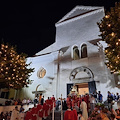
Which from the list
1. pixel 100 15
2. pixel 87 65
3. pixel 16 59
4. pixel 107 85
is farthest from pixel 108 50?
pixel 100 15

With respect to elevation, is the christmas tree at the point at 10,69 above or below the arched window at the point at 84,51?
below

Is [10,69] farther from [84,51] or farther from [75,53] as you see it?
[84,51]

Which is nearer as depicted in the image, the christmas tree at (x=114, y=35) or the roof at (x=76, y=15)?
the christmas tree at (x=114, y=35)

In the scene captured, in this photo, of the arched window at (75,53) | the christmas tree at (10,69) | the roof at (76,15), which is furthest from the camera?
the roof at (76,15)

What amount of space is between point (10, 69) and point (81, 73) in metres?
9.02

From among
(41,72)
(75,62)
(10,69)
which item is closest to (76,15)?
(75,62)

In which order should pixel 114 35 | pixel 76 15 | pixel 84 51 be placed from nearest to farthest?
pixel 114 35
pixel 84 51
pixel 76 15

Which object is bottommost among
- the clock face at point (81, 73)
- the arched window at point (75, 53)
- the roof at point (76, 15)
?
the clock face at point (81, 73)

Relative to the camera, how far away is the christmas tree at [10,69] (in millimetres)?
12320

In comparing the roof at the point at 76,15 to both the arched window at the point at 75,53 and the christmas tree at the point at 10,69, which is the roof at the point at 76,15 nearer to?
the arched window at the point at 75,53

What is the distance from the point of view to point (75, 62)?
16531 mm

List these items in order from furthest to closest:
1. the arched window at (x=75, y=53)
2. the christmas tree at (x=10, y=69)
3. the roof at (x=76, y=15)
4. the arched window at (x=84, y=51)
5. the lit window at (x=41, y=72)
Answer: the roof at (x=76, y=15), the lit window at (x=41, y=72), the arched window at (x=75, y=53), the arched window at (x=84, y=51), the christmas tree at (x=10, y=69)

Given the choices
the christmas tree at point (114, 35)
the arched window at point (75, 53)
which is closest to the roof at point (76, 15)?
the arched window at point (75, 53)

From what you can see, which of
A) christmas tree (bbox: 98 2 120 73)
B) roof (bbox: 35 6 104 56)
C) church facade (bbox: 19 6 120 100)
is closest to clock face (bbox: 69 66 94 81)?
church facade (bbox: 19 6 120 100)
